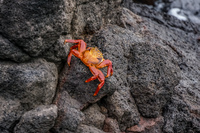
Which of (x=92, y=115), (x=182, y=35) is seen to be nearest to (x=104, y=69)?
(x=92, y=115)

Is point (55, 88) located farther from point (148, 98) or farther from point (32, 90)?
point (148, 98)

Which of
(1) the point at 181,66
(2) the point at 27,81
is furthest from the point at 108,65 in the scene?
(1) the point at 181,66

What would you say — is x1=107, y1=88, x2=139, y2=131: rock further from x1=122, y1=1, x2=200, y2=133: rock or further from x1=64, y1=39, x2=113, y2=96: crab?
x1=122, y1=1, x2=200, y2=133: rock

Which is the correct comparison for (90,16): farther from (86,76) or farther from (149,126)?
(149,126)

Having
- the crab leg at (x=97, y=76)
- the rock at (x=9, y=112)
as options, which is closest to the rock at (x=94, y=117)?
the crab leg at (x=97, y=76)

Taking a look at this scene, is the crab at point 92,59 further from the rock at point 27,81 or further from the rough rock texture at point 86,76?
the rock at point 27,81

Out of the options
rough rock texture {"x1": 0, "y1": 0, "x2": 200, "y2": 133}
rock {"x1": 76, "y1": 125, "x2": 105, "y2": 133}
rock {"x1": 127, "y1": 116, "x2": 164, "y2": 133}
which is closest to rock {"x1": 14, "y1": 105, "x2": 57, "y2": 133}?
rough rock texture {"x1": 0, "y1": 0, "x2": 200, "y2": 133}
